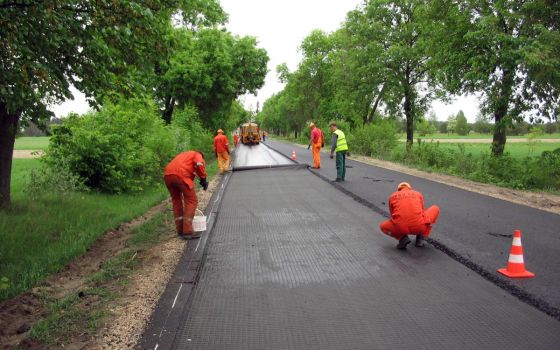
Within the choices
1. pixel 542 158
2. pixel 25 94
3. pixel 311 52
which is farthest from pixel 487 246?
pixel 311 52

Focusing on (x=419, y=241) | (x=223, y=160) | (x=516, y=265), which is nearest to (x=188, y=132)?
(x=223, y=160)

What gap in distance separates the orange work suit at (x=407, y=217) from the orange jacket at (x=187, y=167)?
10.4 ft

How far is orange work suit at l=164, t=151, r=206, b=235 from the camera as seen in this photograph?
702 centimetres

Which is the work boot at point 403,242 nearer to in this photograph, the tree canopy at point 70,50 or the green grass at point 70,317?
the green grass at point 70,317

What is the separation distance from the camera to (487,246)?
6211 mm

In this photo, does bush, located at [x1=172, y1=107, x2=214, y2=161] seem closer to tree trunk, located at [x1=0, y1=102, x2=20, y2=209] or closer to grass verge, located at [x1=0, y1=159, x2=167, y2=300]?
grass verge, located at [x1=0, y1=159, x2=167, y2=300]

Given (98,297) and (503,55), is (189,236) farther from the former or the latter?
(503,55)

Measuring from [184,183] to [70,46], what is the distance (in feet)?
8.48

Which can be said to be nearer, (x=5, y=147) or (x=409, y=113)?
(x=5, y=147)

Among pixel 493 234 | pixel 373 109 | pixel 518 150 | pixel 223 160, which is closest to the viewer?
pixel 493 234

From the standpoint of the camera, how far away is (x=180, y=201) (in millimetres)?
7320

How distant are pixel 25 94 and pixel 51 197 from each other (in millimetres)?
5455

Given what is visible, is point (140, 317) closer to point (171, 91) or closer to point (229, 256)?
point (229, 256)

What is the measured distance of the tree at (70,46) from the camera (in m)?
5.02
